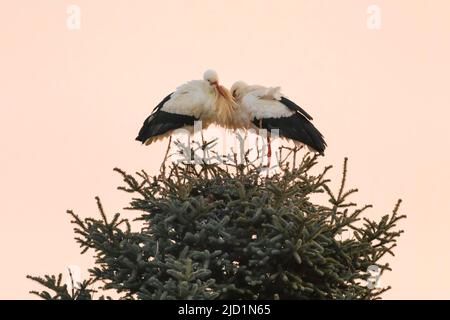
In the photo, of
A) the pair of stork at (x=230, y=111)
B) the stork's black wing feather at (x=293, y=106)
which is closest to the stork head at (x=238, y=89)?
the pair of stork at (x=230, y=111)

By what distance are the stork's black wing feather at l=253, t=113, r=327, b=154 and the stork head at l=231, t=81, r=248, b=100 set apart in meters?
0.53

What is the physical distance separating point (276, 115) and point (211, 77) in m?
1.28

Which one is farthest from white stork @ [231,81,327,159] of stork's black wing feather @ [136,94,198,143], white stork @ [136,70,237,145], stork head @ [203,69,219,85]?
stork's black wing feather @ [136,94,198,143]

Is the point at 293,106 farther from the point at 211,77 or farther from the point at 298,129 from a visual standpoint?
the point at 211,77

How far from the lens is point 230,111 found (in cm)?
1616

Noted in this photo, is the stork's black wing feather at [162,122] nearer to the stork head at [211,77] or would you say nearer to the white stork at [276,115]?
the stork head at [211,77]

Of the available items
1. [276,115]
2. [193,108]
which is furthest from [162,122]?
[276,115]

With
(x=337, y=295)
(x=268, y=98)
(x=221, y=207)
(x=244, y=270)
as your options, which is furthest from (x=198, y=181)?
(x=268, y=98)

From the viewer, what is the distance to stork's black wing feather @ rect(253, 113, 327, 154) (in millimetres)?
16172

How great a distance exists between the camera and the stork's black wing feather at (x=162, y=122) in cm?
1622
